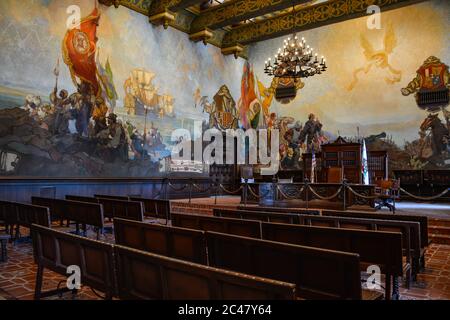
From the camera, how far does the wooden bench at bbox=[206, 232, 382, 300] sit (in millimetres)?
2510

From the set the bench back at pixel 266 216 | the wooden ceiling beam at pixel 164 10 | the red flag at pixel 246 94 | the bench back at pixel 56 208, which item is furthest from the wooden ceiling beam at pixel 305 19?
the bench back at pixel 56 208

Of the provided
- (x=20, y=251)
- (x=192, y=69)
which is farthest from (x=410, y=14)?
(x=20, y=251)

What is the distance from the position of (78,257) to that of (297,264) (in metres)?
1.93

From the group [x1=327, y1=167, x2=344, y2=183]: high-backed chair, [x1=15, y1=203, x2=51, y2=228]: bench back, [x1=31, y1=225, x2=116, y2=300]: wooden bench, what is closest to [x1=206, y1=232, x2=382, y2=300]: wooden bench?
[x1=31, y1=225, x2=116, y2=300]: wooden bench

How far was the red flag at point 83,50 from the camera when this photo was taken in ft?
36.9

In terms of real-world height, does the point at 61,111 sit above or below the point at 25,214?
above

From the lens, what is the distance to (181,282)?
228 cm

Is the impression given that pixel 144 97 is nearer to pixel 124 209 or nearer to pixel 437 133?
pixel 124 209

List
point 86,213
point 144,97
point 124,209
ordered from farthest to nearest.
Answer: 1. point 144,97
2. point 124,209
3. point 86,213

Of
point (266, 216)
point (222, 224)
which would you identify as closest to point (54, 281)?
point (222, 224)

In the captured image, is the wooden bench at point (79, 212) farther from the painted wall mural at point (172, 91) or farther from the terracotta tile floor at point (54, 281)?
the painted wall mural at point (172, 91)

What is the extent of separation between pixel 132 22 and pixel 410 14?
37.7 ft

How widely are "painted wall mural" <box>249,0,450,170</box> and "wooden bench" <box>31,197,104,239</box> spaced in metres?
12.1
